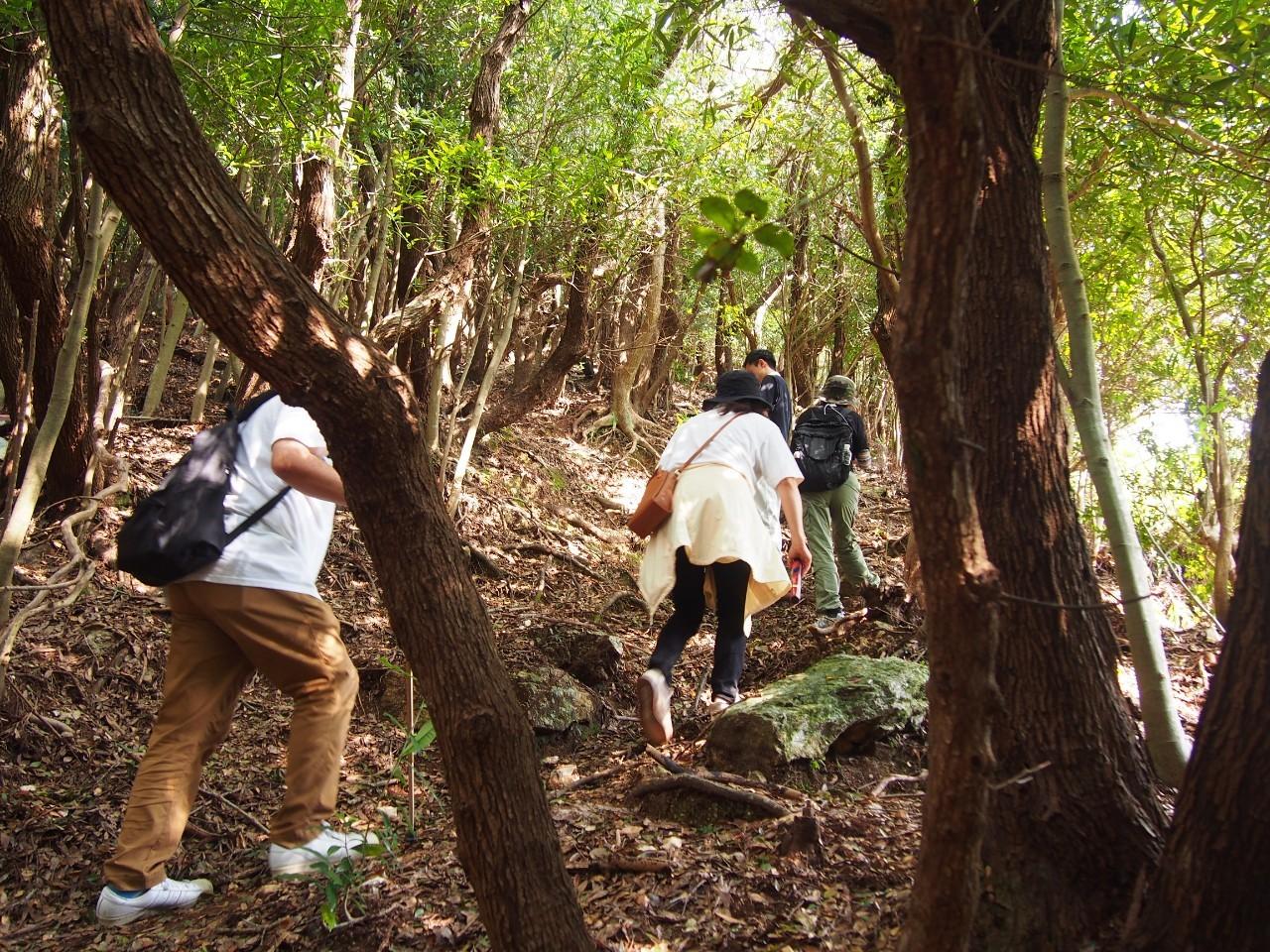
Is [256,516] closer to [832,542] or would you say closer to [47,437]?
[47,437]

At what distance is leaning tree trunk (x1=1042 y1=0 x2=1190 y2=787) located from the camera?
2562 millimetres

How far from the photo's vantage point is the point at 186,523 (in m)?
3.13

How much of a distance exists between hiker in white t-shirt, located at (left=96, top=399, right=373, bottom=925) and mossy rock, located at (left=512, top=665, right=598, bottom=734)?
1.56m

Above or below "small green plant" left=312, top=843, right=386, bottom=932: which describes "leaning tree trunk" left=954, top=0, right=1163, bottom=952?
above

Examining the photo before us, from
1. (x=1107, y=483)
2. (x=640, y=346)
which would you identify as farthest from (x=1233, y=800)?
(x=640, y=346)

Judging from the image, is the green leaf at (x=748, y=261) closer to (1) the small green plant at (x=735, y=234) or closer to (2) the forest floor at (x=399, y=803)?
(1) the small green plant at (x=735, y=234)

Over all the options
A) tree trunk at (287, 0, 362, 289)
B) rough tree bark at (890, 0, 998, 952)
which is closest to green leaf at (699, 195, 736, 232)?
rough tree bark at (890, 0, 998, 952)

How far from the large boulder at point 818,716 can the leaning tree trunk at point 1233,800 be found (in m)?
2.05

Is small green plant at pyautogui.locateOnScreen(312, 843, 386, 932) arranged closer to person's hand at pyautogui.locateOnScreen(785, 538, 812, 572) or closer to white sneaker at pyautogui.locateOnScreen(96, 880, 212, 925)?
white sneaker at pyautogui.locateOnScreen(96, 880, 212, 925)

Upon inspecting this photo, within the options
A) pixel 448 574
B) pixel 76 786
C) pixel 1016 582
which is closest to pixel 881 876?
pixel 1016 582

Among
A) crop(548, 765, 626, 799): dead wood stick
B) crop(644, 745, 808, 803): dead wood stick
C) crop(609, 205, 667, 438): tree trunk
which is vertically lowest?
crop(548, 765, 626, 799): dead wood stick

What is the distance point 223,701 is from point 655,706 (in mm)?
1906

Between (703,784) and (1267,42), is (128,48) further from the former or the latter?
(1267,42)

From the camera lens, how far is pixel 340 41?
6.48 m
